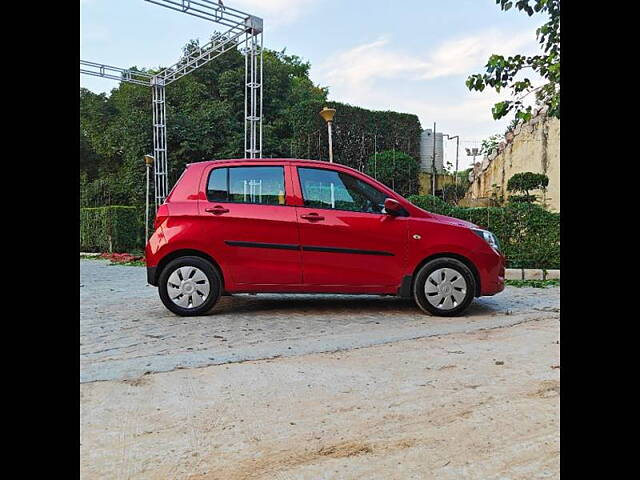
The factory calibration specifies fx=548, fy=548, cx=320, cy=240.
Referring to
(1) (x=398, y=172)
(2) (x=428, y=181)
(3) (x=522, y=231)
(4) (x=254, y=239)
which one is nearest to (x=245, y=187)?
(4) (x=254, y=239)

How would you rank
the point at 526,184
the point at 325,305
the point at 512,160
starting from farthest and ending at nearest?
the point at 512,160
the point at 526,184
the point at 325,305

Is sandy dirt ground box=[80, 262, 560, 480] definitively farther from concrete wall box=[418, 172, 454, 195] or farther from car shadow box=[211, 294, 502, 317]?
concrete wall box=[418, 172, 454, 195]

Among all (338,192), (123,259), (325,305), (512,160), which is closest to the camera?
(338,192)

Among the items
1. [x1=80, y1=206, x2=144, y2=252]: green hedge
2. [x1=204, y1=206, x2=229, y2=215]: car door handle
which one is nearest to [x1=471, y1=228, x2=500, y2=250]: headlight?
[x1=204, y1=206, x2=229, y2=215]: car door handle

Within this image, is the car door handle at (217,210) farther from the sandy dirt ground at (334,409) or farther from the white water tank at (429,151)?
the white water tank at (429,151)

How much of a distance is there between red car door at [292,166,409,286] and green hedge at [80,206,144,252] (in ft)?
43.4

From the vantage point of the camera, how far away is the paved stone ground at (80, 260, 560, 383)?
4109 mm

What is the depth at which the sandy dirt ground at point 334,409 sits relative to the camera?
223cm

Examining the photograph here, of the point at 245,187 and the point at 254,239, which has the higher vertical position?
the point at 245,187

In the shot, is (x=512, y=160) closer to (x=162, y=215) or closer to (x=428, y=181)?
(x=428, y=181)

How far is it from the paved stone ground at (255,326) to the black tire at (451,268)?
0.39 feet

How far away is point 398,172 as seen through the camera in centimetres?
1620

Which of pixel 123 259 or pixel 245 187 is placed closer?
pixel 245 187

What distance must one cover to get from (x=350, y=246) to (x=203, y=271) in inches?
60.8
